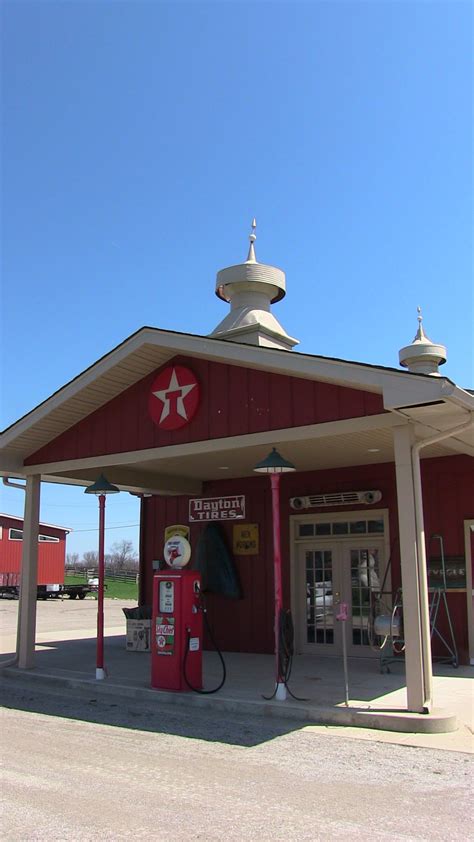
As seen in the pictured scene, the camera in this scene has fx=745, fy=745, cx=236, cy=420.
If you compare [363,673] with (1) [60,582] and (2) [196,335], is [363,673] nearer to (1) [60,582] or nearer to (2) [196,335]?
(2) [196,335]

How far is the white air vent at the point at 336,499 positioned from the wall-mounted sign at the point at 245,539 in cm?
104

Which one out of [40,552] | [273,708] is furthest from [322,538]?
[40,552]

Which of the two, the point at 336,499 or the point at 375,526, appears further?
the point at 336,499

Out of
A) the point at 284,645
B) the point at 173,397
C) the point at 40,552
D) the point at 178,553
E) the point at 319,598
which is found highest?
the point at 173,397

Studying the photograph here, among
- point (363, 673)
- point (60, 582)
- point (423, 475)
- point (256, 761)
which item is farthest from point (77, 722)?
point (60, 582)

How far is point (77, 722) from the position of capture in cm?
857

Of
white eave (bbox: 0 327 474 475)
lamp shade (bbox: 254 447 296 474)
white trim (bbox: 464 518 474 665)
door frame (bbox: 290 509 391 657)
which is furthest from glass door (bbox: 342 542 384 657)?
white eave (bbox: 0 327 474 475)

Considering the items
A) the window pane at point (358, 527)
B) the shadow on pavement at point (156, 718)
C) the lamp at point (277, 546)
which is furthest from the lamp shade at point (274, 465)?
the window pane at point (358, 527)

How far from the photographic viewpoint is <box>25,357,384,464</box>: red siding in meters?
8.95

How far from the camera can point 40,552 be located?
128 feet

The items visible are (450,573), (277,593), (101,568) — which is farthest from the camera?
(450,573)

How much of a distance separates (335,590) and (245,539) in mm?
2128

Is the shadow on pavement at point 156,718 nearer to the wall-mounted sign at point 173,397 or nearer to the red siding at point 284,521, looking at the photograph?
the wall-mounted sign at point 173,397

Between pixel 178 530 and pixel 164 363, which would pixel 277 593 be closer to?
pixel 164 363
